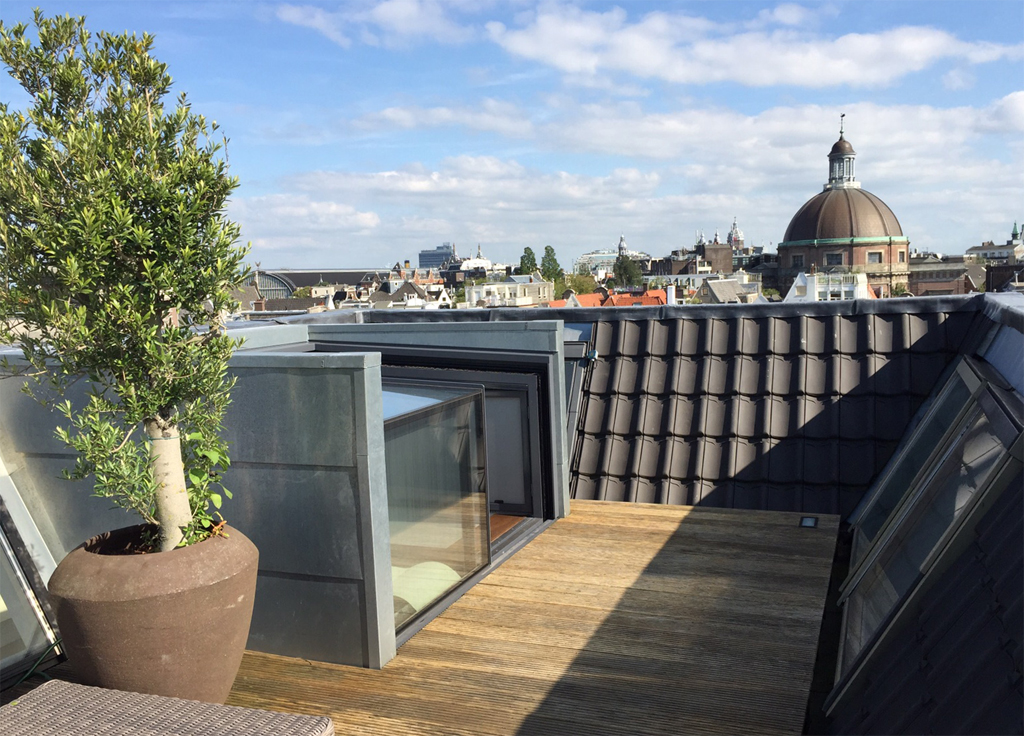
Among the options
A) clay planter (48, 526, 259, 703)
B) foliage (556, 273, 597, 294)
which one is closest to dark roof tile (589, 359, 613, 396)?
clay planter (48, 526, 259, 703)

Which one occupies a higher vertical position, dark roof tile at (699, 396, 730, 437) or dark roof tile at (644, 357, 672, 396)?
dark roof tile at (644, 357, 672, 396)

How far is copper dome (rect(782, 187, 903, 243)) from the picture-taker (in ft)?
358

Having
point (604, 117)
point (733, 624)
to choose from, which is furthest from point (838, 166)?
point (733, 624)

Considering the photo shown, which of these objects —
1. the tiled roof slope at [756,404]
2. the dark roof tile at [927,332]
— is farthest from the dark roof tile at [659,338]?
the dark roof tile at [927,332]

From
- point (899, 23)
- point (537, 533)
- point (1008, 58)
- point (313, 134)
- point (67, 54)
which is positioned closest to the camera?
point (67, 54)

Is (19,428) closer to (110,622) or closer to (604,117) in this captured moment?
(110,622)

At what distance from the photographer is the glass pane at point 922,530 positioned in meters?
3.62

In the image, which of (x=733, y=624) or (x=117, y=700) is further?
(x=733, y=624)

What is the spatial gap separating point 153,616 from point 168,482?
1.95 feet

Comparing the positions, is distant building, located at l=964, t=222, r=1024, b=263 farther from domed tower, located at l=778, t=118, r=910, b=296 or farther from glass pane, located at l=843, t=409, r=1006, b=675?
glass pane, located at l=843, t=409, r=1006, b=675

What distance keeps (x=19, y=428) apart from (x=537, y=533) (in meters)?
3.79

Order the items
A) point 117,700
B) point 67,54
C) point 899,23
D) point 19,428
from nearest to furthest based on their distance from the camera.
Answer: point 117,700, point 67,54, point 19,428, point 899,23

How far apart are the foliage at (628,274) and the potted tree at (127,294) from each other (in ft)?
458

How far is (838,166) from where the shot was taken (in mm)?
114250
